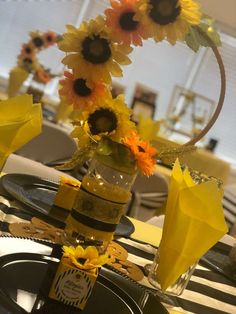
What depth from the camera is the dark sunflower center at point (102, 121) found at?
2.92 feet

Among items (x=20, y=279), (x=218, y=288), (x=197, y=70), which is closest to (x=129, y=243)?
(x=218, y=288)

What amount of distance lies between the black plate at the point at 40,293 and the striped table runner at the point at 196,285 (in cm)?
17

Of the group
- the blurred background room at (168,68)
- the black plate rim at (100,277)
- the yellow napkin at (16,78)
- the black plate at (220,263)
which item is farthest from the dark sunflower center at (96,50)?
the blurred background room at (168,68)

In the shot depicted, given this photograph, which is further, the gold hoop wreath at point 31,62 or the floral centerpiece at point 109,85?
the gold hoop wreath at point 31,62

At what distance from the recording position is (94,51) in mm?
897

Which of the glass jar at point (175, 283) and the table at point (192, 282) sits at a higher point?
the glass jar at point (175, 283)

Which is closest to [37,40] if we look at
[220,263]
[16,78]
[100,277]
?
[16,78]

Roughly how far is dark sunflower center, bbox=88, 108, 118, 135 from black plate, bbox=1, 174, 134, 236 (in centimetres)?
28

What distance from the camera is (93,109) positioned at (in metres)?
0.91

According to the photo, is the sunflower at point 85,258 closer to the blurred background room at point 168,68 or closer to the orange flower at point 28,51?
the orange flower at point 28,51

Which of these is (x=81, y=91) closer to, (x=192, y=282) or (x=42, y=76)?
(x=192, y=282)

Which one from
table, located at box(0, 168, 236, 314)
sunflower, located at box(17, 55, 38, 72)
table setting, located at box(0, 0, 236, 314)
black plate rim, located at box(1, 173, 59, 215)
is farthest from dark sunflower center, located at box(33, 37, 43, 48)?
table setting, located at box(0, 0, 236, 314)

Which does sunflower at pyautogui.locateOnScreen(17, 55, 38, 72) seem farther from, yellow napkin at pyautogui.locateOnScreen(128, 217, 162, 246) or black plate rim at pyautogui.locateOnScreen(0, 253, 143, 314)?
black plate rim at pyautogui.locateOnScreen(0, 253, 143, 314)

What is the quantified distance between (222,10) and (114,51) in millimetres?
5473
